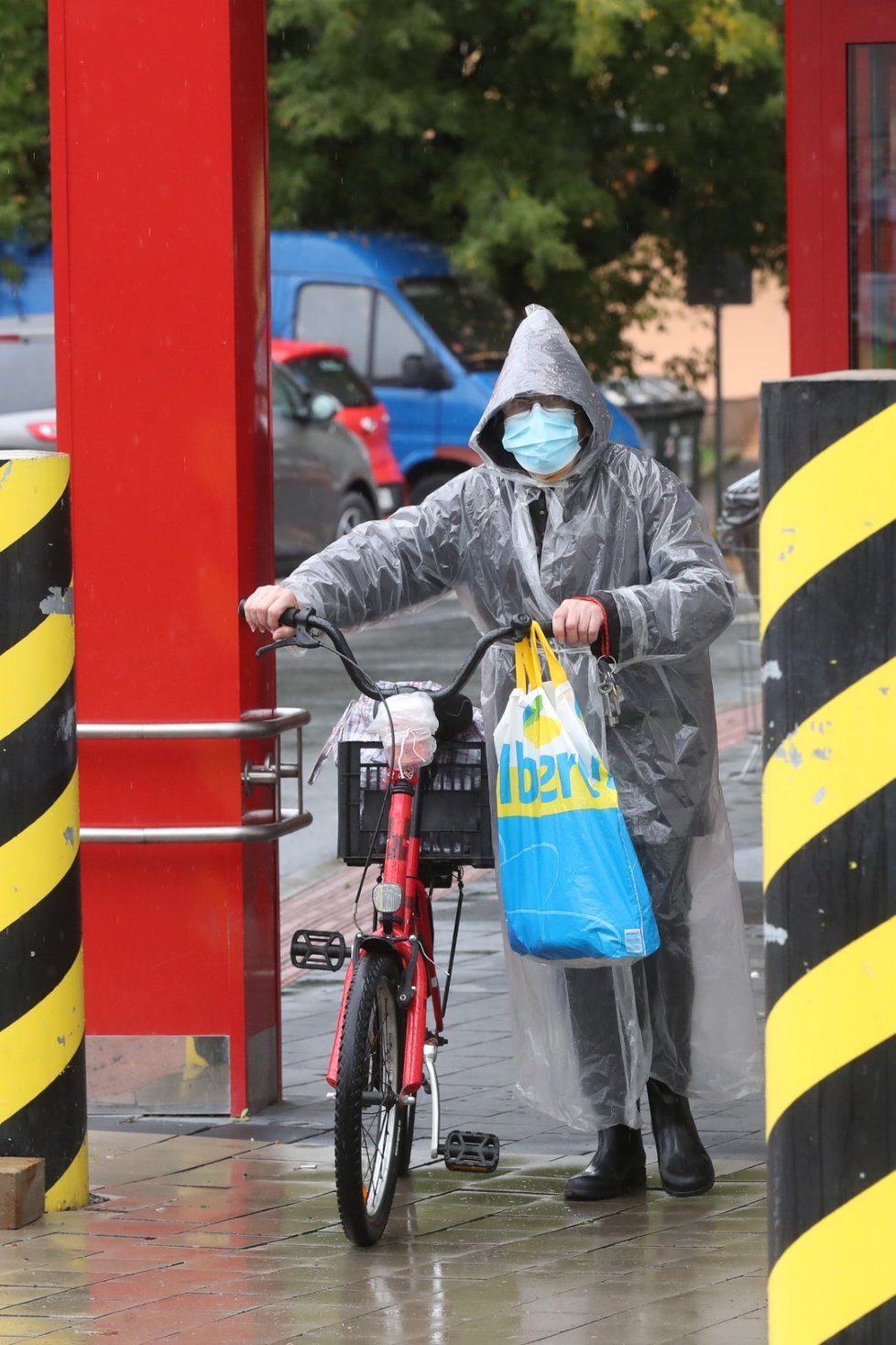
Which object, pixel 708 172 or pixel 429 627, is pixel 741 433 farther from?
pixel 429 627

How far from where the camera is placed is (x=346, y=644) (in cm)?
493

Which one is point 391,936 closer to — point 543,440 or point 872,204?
point 543,440

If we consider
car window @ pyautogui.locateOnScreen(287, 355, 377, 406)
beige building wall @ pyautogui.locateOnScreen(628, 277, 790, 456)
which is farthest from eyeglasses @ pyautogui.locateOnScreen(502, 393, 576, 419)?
beige building wall @ pyautogui.locateOnScreen(628, 277, 790, 456)

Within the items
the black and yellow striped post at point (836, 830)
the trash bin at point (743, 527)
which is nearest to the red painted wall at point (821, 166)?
the black and yellow striped post at point (836, 830)

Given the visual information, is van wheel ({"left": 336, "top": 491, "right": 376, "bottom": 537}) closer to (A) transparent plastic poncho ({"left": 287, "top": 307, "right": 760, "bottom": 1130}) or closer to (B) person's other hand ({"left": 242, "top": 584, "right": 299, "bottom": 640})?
(A) transparent plastic poncho ({"left": 287, "top": 307, "right": 760, "bottom": 1130})

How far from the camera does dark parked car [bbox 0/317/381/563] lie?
1920 cm

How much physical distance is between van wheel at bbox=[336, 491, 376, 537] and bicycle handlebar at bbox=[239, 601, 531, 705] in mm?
14662

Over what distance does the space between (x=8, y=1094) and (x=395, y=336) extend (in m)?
17.6

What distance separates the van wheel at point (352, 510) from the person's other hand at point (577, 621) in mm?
14844

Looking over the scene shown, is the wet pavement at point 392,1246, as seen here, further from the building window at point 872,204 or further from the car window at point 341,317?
the car window at point 341,317

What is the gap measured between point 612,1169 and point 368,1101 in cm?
71

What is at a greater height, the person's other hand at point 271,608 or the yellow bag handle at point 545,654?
the person's other hand at point 271,608

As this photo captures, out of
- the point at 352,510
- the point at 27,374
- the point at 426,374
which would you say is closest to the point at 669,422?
the point at 426,374

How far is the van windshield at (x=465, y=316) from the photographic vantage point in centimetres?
2252
